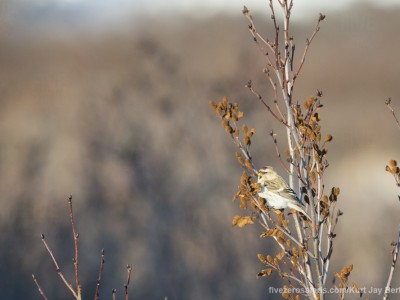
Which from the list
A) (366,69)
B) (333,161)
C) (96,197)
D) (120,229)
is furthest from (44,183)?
(366,69)

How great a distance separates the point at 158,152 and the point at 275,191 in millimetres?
5325

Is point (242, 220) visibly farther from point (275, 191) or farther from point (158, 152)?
point (158, 152)

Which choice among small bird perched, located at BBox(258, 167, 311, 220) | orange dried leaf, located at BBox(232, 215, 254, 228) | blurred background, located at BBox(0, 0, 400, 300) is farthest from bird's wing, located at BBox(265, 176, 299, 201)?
blurred background, located at BBox(0, 0, 400, 300)

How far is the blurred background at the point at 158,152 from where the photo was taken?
7500mm

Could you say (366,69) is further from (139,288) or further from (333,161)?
(139,288)

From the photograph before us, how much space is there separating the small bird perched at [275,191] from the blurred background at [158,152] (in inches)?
174

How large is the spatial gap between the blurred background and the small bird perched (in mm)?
4413

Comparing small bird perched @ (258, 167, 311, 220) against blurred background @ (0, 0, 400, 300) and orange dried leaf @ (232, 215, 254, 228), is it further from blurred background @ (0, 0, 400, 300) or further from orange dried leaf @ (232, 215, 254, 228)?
blurred background @ (0, 0, 400, 300)

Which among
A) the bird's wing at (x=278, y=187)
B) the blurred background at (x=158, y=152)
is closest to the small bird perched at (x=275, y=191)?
the bird's wing at (x=278, y=187)

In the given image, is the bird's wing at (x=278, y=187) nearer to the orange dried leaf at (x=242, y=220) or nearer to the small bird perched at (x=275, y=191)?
the small bird perched at (x=275, y=191)

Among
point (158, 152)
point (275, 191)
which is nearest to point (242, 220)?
point (275, 191)

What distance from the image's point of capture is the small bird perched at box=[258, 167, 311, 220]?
307 cm

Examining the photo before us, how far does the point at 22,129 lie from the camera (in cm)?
847

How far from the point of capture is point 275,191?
10.6 ft
